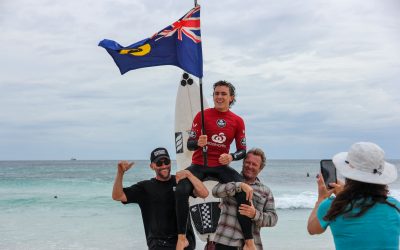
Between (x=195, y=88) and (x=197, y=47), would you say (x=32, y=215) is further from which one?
(x=197, y=47)

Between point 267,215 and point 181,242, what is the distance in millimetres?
720

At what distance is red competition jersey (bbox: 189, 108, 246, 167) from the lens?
441 cm

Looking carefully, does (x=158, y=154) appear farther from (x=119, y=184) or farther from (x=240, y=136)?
(x=240, y=136)

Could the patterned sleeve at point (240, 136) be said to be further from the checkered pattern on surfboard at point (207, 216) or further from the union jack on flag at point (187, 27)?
the checkered pattern on surfboard at point (207, 216)

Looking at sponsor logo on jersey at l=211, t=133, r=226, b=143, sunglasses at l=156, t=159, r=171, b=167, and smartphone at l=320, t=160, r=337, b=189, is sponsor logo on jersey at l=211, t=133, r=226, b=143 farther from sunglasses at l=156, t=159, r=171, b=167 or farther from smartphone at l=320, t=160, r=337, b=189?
smartphone at l=320, t=160, r=337, b=189

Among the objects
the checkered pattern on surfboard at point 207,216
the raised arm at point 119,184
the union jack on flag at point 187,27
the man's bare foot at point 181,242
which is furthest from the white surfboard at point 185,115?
the raised arm at point 119,184

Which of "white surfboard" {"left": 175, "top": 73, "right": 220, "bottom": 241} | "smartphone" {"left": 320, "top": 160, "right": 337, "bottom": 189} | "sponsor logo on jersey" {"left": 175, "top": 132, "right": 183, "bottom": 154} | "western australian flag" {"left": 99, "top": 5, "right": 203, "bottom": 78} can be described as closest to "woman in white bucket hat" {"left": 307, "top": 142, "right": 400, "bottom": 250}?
"smartphone" {"left": 320, "top": 160, "right": 337, "bottom": 189}

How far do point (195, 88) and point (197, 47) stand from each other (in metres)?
3.55

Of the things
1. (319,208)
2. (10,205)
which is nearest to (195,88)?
(319,208)

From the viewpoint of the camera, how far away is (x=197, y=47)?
4.80 m

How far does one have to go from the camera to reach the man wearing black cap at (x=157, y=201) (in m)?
3.79

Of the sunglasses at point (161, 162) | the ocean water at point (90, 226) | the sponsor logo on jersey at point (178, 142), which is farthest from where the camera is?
the ocean water at point (90, 226)

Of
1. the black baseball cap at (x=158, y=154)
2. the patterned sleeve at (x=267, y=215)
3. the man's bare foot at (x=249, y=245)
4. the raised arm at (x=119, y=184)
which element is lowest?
the man's bare foot at (x=249, y=245)

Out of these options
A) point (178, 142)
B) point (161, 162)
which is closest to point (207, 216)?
point (161, 162)
